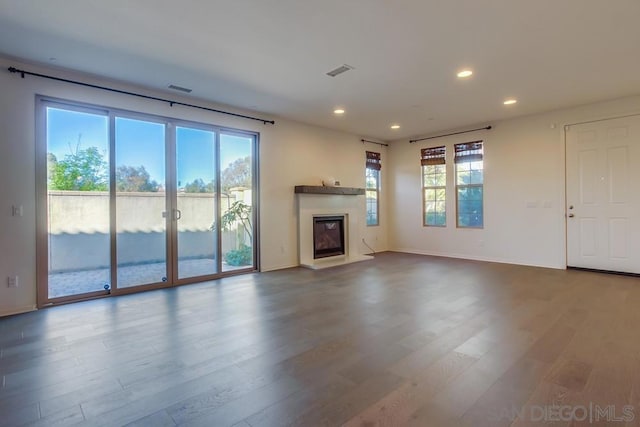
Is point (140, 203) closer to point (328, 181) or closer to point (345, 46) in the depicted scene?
point (345, 46)

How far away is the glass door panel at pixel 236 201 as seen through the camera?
538 centimetres

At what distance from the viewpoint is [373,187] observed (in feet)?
26.3

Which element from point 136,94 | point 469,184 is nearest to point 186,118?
point 136,94

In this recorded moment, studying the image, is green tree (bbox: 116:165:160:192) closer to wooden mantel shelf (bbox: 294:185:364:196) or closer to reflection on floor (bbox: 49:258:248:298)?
reflection on floor (bbox: 49:258:248:298)

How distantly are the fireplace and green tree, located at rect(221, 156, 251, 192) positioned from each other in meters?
1.58

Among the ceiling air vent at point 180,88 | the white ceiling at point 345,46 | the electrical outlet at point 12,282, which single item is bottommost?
the electrical outlet at point 12,282

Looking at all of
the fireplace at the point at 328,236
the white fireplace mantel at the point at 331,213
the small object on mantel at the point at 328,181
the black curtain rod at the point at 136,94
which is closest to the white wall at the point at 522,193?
the white fireplace mantel at the point at 331,213

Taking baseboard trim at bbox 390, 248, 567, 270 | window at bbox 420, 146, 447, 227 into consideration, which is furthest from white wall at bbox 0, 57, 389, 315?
window at bbox 420, 146, 447, 227

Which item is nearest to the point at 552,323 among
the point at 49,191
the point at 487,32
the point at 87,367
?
the point at 487,32

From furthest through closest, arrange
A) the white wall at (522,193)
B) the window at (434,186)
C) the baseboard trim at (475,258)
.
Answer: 1. the window at (434,186)
2. the baseboard trim at (475,258)
3. the white wall at (522,193)

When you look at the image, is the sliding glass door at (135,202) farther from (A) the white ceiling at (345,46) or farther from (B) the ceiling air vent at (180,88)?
(A) the white ceiling at (345,46)

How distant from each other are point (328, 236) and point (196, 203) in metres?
2.78

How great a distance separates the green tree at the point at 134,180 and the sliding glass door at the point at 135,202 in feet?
0.04

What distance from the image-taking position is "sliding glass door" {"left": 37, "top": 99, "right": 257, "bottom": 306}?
3.93m
